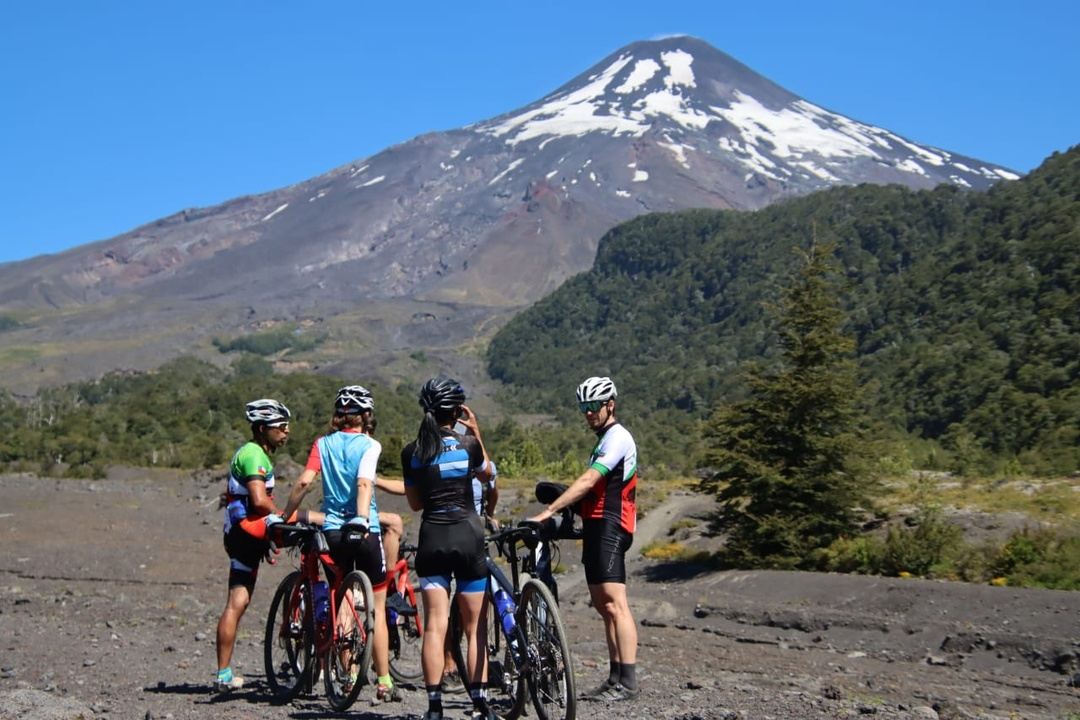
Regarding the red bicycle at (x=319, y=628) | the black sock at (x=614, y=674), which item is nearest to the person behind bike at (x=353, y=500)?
the red bicycle at (x=319, y=628)

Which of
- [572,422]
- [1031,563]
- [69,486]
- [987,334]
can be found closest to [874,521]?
[1031,563]

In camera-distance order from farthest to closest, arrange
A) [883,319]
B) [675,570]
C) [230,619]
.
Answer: [883,319] < [675,570] < [230,619]

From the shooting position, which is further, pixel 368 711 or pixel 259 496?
pixel 259 496

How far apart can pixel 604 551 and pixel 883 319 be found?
7827 cm

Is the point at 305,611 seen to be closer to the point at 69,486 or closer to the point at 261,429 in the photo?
the point at 261,429

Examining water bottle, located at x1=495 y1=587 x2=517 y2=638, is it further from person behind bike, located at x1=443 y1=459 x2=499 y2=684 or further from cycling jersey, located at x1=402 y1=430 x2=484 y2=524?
person behind bike, located at x1=443 y1=459 x2=499 y2=684

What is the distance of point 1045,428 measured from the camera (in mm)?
41625

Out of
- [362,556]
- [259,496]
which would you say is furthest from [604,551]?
[259,496]

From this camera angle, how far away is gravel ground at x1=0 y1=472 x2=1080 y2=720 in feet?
26.5

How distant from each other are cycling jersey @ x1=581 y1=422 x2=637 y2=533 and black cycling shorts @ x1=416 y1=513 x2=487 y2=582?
78cm

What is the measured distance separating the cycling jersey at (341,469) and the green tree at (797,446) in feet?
48.8

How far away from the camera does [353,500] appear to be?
778 cm

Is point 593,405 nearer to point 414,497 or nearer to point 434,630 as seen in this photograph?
point 414,497

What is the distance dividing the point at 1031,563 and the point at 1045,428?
25176mm
